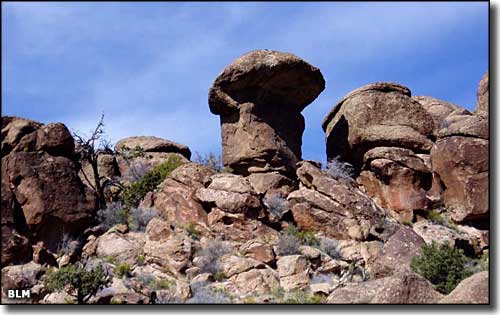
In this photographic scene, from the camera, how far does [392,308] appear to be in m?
13.7

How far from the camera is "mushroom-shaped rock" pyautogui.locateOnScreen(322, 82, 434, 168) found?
25.6m

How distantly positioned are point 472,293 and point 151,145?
1917 centimetres

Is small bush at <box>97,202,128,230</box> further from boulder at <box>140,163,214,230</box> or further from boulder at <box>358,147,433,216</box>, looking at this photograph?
boulder at <box>358,147,433,216</box>

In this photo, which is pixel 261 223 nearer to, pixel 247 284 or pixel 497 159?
pixel 247 284

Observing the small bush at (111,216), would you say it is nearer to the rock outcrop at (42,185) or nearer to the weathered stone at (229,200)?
the rock outcrop at (42,185)

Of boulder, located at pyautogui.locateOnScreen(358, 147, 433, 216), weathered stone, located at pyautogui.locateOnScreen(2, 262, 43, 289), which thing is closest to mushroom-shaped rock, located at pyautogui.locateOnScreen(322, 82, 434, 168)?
boulder, located at pyautogui.locateOnScreen(358, 147, 433, 216)

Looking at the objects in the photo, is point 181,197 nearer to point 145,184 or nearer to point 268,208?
point 145,184

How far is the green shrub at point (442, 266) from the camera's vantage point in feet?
57.1

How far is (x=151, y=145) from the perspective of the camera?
3083 centimetres

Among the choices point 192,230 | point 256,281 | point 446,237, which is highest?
point 192,230

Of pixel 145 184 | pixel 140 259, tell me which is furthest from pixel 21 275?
pixel 145 184

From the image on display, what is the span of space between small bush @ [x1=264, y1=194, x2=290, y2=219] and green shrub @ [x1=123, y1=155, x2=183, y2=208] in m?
3.89

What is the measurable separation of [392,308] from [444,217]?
10127mm

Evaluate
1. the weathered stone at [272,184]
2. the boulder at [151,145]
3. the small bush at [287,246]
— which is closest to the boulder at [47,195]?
the small bush at [287,246]
